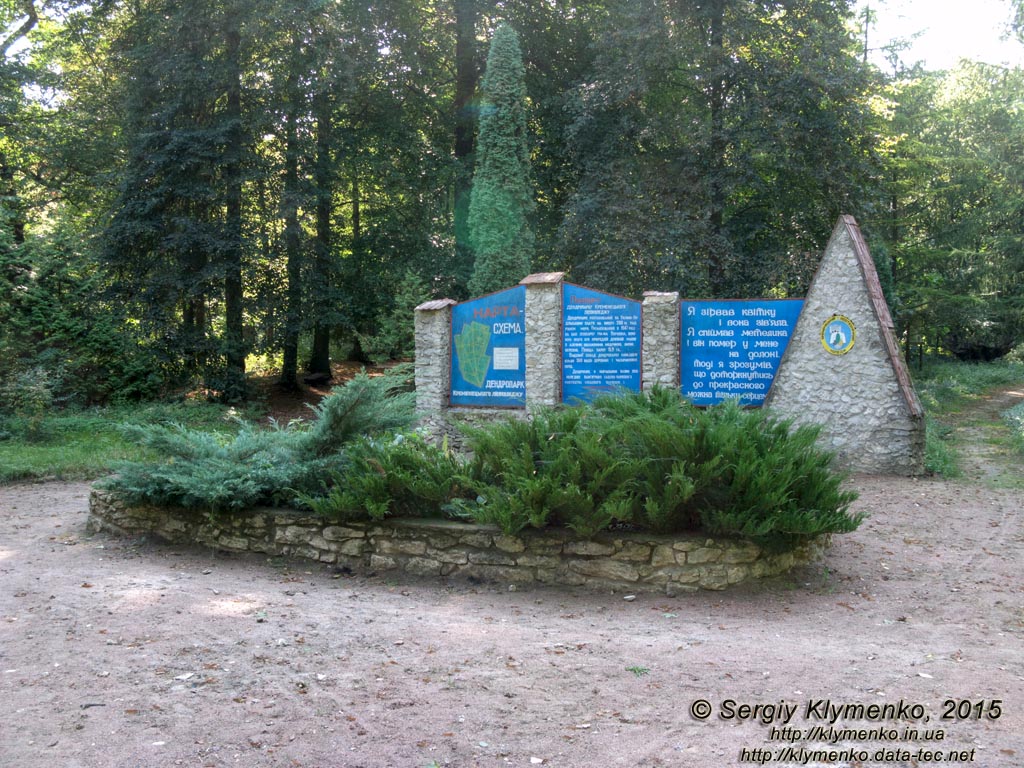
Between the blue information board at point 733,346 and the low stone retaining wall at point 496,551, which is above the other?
the blue information board at point 733,346

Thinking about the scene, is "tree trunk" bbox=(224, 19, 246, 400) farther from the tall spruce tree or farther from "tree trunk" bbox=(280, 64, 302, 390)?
the tall spruce tree

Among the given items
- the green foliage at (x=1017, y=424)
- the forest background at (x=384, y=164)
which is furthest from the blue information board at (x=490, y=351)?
the green foliage at (x=1017, y=424)

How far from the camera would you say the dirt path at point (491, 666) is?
3.55 metres

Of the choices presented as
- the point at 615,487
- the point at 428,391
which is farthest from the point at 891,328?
the point at 428,391

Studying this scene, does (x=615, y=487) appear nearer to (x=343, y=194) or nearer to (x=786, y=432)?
(x=786, y=432)

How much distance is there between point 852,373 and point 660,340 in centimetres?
242

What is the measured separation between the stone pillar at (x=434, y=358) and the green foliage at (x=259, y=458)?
4.68 m

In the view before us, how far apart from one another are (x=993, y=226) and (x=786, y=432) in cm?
2465

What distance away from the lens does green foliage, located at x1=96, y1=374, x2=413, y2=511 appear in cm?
716

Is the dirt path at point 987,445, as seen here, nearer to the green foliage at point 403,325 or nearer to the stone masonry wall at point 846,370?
the stone masonry wall at point 846,370

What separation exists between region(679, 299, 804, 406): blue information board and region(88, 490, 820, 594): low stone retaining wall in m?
4.50

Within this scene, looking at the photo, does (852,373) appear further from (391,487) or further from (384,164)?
(384,164)

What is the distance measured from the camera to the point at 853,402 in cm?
1021

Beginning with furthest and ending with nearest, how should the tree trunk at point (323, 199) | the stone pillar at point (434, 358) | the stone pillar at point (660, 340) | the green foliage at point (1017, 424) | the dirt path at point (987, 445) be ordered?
the tree trunk at point (323, 199) < the stone pillar at point (434, 358) < the green foliage at point (1017, 424) < the stone pillar at point (660, 340) < the dirt path at point (987, 445)
